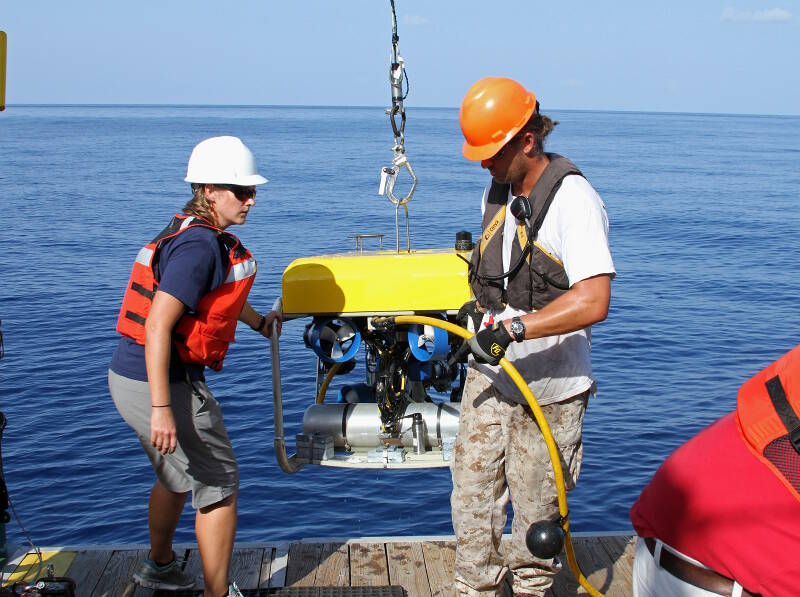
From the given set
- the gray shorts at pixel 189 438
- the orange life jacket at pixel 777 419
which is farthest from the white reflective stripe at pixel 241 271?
the orange life jacket at pixel 777 419

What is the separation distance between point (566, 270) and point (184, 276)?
4.41 feet

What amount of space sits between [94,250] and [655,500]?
2097 cm

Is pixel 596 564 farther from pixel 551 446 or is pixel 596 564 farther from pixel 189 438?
pixel 189 438

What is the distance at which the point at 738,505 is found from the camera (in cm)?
214

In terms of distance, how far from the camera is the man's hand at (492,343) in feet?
10.8

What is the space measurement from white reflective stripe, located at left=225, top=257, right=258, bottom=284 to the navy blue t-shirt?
0.10ft

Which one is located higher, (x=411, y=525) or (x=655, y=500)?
(x=655, y=500)

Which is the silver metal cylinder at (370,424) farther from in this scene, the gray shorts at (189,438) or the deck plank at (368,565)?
the gray shorts at (189,438)

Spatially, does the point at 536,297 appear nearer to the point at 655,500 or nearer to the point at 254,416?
the point at 655,500

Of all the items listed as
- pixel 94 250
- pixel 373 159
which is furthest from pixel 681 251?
pixel 373 159

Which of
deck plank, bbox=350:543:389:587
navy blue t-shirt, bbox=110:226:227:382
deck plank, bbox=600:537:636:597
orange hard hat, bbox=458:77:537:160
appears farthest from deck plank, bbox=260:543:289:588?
orange hard hat, bbox=458:77:537:160

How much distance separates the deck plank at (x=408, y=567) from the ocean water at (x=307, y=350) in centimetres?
421

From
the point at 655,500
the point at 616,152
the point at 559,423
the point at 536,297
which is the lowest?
the point at 616,152

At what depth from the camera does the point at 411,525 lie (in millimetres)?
8891
